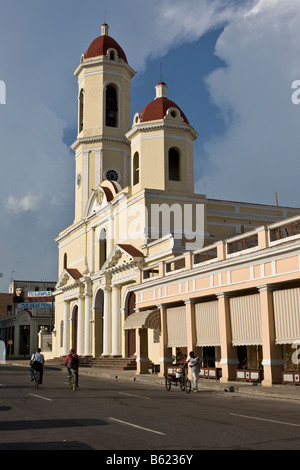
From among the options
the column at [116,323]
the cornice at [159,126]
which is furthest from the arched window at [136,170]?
the column at [116,323]

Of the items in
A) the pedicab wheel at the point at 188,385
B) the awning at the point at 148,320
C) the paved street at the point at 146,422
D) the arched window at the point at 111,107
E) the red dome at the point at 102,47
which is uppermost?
the red dome at the point at 102,47

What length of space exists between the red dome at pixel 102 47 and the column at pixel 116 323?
2277cm

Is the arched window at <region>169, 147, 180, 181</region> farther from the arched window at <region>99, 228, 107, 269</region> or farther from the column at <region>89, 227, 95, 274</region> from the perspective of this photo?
the column at <region>89, 227, 95, 274</region>

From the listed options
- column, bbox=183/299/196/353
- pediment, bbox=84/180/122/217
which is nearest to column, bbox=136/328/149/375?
column, bbox=183/299/196/353

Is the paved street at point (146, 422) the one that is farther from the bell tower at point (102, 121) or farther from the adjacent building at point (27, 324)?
the adjacent building at point (27, 324)

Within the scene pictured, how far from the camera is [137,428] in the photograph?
34.7 feet

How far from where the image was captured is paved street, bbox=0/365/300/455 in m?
8.95

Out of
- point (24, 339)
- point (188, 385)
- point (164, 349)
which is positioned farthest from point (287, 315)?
point (24, 339)

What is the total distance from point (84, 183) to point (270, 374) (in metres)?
33.0

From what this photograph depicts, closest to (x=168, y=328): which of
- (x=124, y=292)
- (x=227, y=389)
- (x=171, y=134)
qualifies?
(x=227, y=389)

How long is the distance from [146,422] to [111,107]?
138ft

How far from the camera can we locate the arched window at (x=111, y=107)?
50.4 metres

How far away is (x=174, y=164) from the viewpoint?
131 ft
